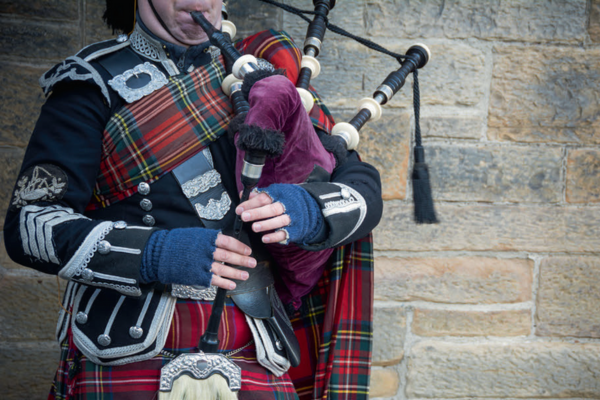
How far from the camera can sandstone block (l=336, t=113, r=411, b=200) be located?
2236 millimetres

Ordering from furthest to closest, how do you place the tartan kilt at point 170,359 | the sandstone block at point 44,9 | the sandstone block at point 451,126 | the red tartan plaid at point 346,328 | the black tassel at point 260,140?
the sandstone block at point 451,126 → the sandstone block at point 44,9 → the red tartan plaid at point 346,328 → the tartan kilt at point 170,359 → the black tassel at point 260,140

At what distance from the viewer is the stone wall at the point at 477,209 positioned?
7.23ft

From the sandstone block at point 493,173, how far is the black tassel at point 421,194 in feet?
2.07

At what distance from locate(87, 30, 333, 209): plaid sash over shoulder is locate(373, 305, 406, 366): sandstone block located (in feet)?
4.03

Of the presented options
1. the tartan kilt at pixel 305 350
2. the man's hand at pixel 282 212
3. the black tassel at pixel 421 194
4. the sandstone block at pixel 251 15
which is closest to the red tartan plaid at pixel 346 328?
the tartan kilt at pixel 305 350

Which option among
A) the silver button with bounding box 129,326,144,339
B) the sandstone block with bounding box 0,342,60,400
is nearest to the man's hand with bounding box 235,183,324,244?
the silver button with bounding box 129,326,144,339

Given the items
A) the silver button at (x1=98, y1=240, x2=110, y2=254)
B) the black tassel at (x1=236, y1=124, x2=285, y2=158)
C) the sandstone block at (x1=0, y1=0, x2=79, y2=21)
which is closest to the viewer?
the black tassel at (x1=236, y1=124, x2=285, y2=158)

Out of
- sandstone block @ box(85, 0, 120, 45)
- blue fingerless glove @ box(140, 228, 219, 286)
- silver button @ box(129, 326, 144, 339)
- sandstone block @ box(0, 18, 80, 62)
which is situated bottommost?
silver button @ box(129, 326, 144, 339)

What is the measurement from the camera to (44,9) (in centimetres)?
206

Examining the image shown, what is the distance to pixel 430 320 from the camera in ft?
7.65

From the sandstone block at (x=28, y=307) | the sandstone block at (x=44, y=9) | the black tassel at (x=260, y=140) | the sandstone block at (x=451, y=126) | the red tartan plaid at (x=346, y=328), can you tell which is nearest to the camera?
the black tassel at (x=260, y=140)

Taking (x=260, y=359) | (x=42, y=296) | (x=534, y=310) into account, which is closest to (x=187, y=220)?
(x=260, y=359)

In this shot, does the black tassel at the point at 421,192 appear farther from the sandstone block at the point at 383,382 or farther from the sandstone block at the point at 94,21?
the sandstone block at the point at 94,21

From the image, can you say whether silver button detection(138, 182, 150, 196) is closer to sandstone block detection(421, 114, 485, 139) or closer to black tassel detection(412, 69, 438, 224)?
black tassel detection(412, 69, 438, 224)
